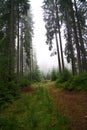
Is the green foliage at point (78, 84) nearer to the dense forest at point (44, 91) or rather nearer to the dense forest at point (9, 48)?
the dense forest at point (44, 91)

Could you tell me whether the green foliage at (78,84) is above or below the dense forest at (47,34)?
below

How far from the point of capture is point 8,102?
358 inches

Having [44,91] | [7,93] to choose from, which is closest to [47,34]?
[44,91]

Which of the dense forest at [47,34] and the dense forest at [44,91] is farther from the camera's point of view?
the dense forest at [47,34]

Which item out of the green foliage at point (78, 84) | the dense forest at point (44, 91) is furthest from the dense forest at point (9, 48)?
the green foliage at point (78, 84)

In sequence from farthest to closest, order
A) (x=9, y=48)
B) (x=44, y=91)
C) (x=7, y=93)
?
(x=9, y=48) → (x=44, y=91) → (x=7, y=93)

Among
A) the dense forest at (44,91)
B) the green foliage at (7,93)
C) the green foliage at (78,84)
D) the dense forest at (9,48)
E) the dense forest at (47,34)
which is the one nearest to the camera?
the dense forest at (44,91)

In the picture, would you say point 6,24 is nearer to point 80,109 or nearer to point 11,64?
point 11,64

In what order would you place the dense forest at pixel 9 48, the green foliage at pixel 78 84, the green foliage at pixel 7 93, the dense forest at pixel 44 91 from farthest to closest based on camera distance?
the dense forest at pixel 9 48, the green foliage at pixel 78 84, the green foliage at pixel 7 93, the dense forest at pixel 44 91

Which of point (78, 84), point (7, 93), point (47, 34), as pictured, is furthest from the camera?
point (47, 34)

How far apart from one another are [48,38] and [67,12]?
4231 mm

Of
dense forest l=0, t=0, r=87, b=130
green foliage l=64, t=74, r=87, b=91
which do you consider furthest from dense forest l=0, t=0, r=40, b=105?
green foliage l=64, t=74, r=87, b=91

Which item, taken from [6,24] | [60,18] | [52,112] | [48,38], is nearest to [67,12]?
[60,18]

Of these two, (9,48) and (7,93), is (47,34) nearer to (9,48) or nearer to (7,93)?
(9,48)
